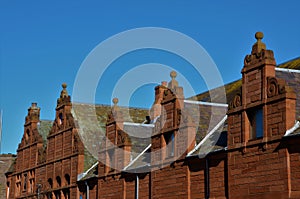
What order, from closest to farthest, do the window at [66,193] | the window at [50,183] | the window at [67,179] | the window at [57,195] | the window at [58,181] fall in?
the window at [66,193] < the window at [67,179] < the window at [57,195] < the window at [58,181] < the window at [50,183]

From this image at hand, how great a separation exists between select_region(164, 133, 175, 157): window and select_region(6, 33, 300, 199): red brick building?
0.24 feet

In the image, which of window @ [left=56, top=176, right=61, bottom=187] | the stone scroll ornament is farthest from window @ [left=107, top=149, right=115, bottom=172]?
the stone scroll ornament

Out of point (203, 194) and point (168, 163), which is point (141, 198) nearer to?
point (168, 163)

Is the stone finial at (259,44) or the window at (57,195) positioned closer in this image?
the stone finial at (259,44)

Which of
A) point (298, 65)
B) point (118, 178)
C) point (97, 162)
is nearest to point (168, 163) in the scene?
point (118, 178)

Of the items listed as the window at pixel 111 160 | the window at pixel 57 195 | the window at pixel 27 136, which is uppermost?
the window at pixel 27 136

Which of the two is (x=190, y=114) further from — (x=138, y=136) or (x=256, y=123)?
(x=256, y=123)

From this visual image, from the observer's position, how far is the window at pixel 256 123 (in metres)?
35.4

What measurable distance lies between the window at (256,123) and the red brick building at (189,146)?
6cm

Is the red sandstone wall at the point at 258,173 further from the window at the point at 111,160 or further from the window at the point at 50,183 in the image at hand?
the window at the point at 50,183

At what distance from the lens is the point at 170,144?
43.8 meters

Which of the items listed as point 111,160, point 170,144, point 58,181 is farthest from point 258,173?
point 58,181

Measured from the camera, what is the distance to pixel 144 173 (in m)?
46.2

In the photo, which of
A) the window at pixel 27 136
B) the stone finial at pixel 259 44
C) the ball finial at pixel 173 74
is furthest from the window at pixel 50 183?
the stone finial at pixel 259 44
